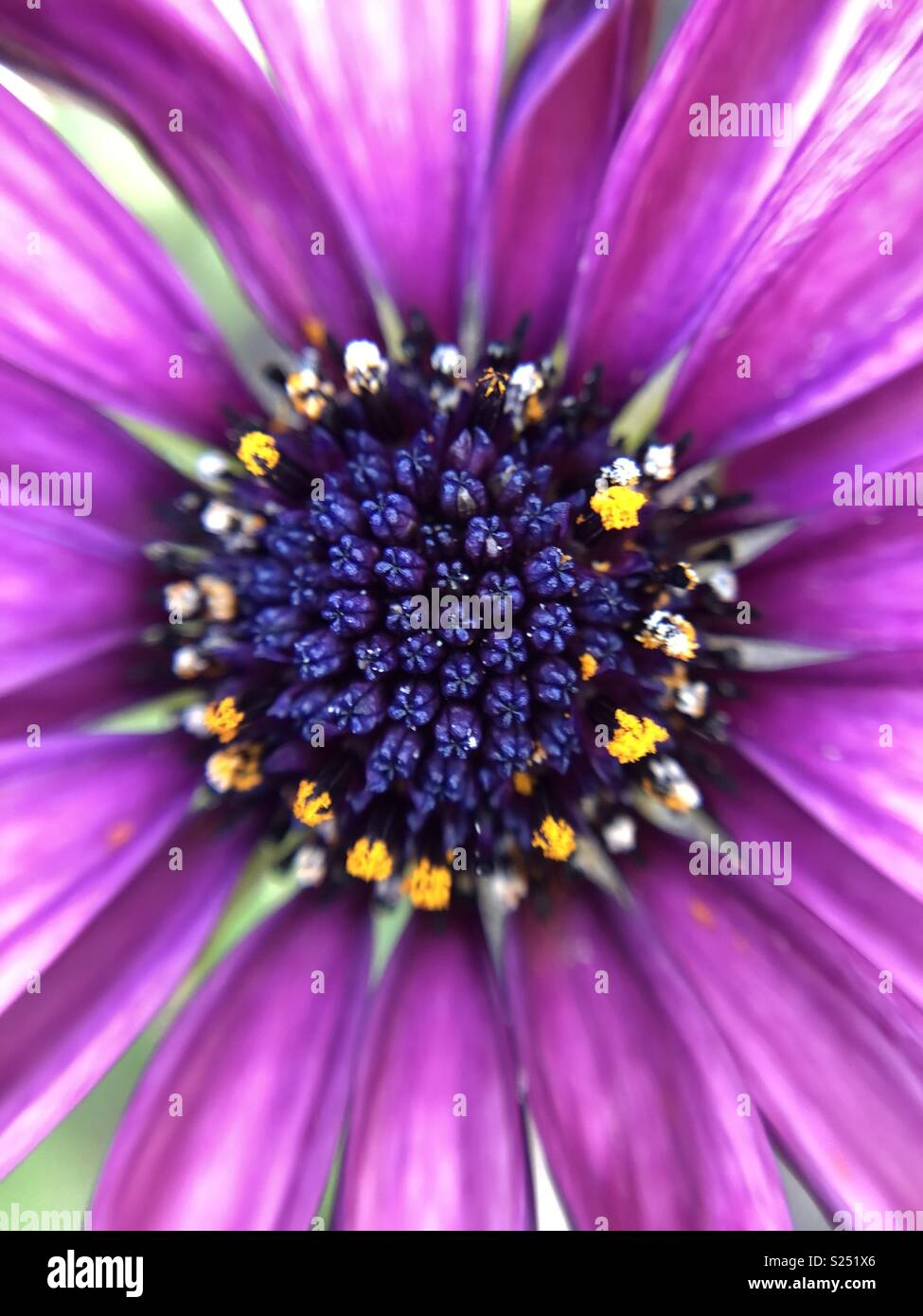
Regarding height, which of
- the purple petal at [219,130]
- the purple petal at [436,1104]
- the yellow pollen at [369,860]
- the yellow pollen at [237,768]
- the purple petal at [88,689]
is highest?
the purple petal at [219,130]

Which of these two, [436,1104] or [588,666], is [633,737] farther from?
[436,1104]

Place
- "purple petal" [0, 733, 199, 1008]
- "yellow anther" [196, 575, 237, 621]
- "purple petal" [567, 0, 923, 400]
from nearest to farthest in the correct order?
"purple petal" [567, 0, 923, 400] → "purple petal" [0, 733, 199, 1008] → "yellow anther" [196, 575, 237, 621]

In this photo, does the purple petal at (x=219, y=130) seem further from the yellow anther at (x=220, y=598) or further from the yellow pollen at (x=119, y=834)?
the yellow pollen at (x=119, y=834)

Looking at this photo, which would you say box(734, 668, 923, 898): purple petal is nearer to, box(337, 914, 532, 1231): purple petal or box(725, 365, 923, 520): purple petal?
box(725, 365, 923, 520): purple petal

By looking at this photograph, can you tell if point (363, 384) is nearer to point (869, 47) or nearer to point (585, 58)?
point (585, 58)

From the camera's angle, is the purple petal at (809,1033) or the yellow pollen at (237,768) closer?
the purple petal at (809,1033)

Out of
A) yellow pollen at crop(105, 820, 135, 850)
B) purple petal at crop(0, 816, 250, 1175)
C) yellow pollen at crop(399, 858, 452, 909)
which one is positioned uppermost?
yellow pollen at crop(105, 820, 135, 850)

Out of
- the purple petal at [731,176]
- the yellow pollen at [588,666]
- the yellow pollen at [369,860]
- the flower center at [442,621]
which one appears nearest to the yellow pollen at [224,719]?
the flower center at [442,621]

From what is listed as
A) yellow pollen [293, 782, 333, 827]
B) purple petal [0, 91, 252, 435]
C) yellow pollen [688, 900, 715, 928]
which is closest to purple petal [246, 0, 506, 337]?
purple petal [0, 91, 252, 435]
